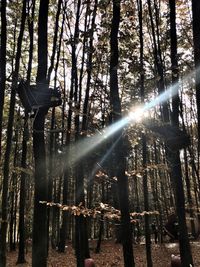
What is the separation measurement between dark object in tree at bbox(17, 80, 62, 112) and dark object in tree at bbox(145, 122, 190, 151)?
2.16 m

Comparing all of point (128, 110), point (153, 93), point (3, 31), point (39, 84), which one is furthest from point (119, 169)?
point (153, 93)

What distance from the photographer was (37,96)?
6.69 meters

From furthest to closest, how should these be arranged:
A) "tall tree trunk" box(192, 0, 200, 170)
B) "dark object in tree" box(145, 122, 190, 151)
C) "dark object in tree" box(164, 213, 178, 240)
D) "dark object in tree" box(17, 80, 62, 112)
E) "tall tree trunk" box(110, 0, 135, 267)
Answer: "dark object in tree" box(164, 213, 178, 240) < "tall tree trunk" box(110, 0, 135, 267) < "dark object in tree" box(17, 80, 62, 112) < "dark object in tree" box(145, 122, 190, 151) < "tall tree trunk" box(192, 0, 200, 170)

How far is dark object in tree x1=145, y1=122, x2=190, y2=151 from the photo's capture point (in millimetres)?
5574

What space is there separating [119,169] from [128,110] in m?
1.33

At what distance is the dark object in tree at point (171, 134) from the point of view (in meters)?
5.57

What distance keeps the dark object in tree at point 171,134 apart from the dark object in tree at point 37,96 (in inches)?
85.1

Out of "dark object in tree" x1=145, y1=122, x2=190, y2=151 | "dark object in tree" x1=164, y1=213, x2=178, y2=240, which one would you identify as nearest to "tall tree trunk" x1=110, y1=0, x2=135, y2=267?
"dark object in tree" x1=145, y1=122, x2=190, y2=151

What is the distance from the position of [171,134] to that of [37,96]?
2723 millimetres

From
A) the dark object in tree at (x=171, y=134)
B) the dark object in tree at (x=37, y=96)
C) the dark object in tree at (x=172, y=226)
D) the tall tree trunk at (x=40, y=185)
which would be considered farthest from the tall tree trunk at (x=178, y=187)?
the dark object in tree at (x=172, y=226)

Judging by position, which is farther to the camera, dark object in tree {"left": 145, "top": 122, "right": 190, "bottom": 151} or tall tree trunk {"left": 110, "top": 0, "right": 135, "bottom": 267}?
tall tree trunk {"left": 110, "top": 0, "right": 135, "bottom": 267}

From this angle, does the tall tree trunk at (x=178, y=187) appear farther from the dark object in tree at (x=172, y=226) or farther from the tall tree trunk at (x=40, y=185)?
the dark object in tree at (x=172, y=226)

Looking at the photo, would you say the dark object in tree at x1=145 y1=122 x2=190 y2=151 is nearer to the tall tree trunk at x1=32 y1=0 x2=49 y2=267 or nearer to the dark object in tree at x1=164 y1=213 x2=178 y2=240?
the tall tree trunk at x1=32 y1=0 x2=49 y2=267

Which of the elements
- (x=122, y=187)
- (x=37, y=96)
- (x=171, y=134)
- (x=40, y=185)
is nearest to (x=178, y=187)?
(x=122, y=187)
